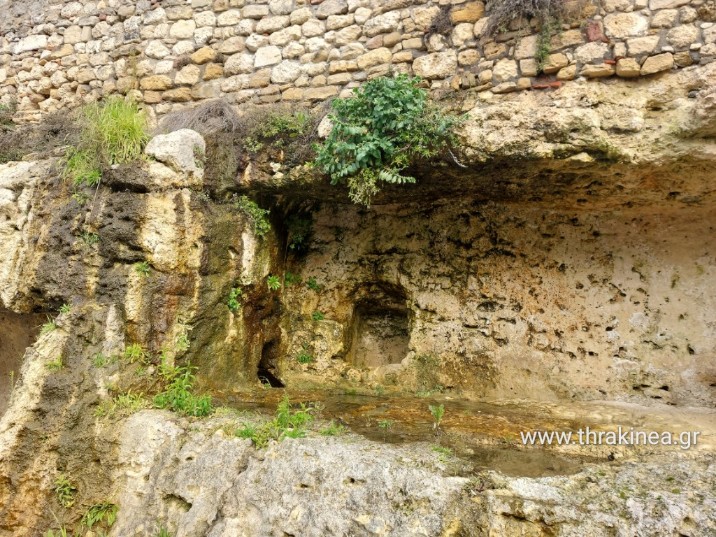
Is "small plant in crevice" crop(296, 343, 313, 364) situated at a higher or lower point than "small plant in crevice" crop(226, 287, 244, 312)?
lower

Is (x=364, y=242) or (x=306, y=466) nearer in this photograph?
(x=306, y=466)

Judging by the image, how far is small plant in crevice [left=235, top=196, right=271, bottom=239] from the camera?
450 cm

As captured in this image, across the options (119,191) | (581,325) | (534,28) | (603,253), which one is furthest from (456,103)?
(119,191)

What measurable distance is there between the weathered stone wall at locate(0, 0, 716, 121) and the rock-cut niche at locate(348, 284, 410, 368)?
6.72 feet

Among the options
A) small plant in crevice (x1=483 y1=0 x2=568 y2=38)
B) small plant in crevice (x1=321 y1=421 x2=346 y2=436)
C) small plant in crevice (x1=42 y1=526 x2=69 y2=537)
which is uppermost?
small plant in crevice (x1=483 y1=0 x2=568 y2=38)

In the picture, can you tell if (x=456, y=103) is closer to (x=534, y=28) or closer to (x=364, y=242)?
(x=534, y=28)

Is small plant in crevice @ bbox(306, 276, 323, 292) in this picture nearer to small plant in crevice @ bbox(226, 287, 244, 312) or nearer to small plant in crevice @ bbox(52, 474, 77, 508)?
small plant in crevice @ bbox(226, 287, 244, 312)

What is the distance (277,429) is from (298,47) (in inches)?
140

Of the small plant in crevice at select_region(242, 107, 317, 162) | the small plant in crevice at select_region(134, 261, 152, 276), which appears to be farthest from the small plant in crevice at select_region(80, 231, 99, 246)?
the small plant in crevice at select_region(242, 107, 317, 162)

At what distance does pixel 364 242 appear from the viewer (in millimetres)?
5227

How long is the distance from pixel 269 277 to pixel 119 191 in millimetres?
1492

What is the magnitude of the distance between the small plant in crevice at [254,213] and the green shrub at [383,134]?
92cm

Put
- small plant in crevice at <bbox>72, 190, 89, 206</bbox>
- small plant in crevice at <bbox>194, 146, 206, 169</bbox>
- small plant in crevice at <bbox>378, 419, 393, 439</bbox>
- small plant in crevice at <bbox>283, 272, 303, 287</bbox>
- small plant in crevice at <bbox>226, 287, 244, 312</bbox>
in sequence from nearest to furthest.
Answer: small plant in crevice at <bbox>378, 419, 393, 439</bbox>, small plant in crevice at <bbox>72, 190, 89, 206</bbox>, small plant in crevice at <bbox>194, 146, 206, 169</bbox>, small plant in crevice at <bbox>226, 287, 244, 312</bbox>, small plant in crevice at <bbox>283, 272, 303, 287</bbox>

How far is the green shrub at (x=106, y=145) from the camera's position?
418cm
